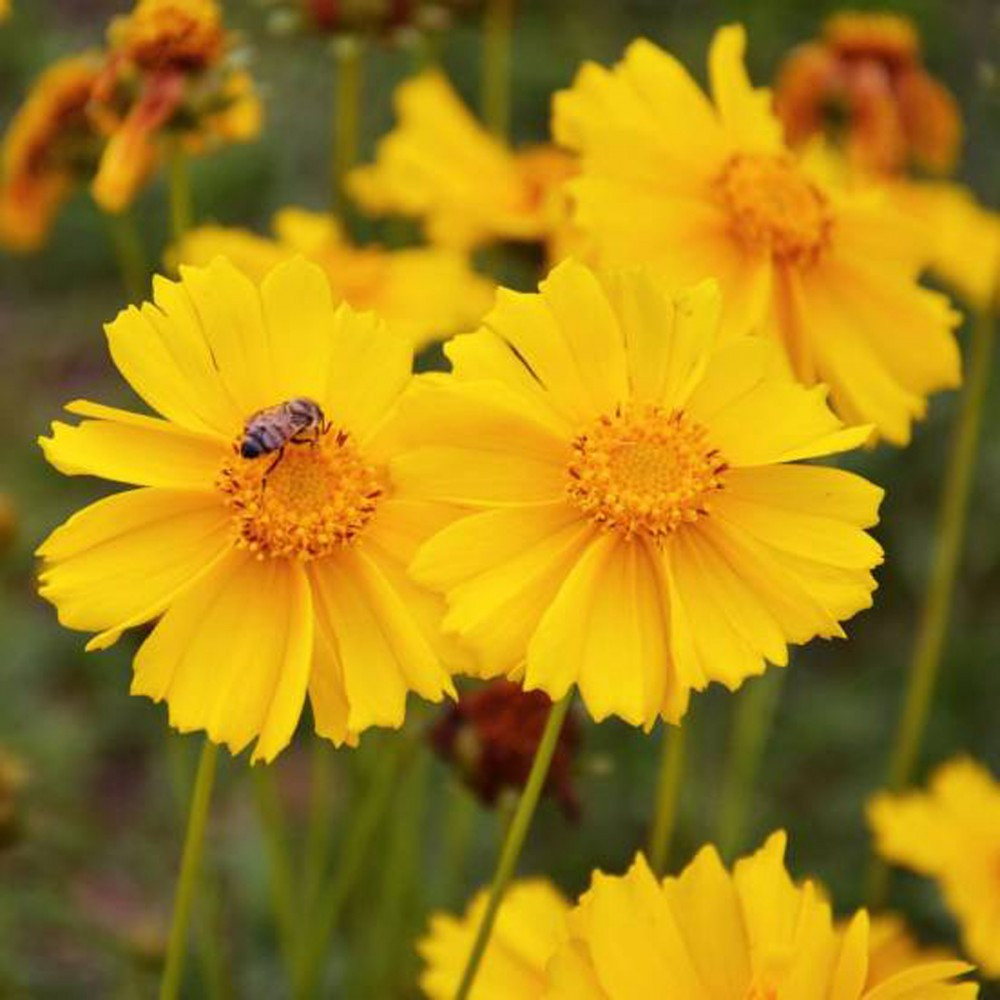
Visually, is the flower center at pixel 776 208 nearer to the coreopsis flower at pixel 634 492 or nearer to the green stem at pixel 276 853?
the coreopsis flower at pixel 634 492

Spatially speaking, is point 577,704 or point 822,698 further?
point 822,698

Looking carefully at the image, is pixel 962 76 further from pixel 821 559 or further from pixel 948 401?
pixel 821 559

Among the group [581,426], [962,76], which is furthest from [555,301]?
[962,76]

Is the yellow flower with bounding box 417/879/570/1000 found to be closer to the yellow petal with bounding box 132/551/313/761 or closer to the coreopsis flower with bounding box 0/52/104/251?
the yellow petal with bounding box 132/551/313/761

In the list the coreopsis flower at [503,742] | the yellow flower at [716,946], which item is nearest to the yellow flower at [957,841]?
the coreopsis flower at [503,742]

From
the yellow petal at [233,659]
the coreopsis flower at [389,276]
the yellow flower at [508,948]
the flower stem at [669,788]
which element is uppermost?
the coreopsis flower at [389,276]

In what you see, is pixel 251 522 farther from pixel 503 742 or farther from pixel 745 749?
pixel 745 749
